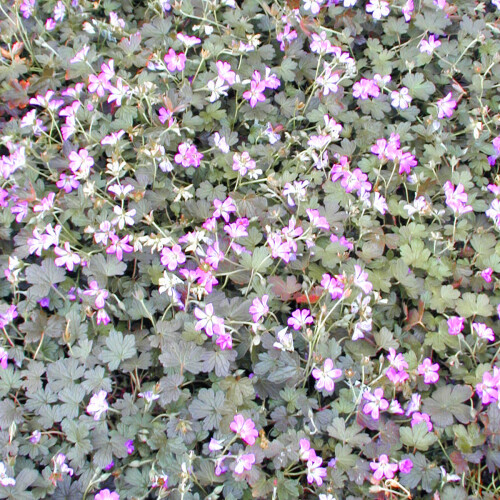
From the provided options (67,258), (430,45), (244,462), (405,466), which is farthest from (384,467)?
(430,45)

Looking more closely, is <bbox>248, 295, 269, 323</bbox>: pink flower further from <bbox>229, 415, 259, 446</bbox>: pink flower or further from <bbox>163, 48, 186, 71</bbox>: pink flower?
<bbox>163, 48, 186, 71</bbox>: pink flower

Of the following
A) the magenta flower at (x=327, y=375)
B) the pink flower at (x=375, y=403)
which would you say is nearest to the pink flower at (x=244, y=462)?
the magenta flower at (x=327, y=375)

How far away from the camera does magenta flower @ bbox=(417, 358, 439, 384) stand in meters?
2.19

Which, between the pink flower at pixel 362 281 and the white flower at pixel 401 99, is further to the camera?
the white flower at pixel 401 99

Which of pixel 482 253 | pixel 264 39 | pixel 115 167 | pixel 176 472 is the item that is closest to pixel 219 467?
pixel 176 472

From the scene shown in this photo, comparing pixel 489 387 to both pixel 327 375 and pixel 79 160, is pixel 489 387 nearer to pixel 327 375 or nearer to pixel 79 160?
pixel 327 375

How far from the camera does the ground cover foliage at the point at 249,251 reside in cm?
203

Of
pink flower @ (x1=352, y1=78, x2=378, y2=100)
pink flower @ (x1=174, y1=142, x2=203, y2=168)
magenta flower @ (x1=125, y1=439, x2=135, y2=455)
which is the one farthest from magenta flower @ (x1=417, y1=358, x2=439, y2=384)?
pink flower @ (x1=352, y1=78, x2=378, y2=100)

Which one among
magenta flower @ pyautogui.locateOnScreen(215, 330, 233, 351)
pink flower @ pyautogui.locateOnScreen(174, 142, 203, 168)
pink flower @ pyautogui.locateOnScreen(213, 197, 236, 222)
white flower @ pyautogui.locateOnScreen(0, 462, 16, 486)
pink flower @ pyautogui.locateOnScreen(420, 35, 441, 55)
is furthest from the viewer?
pink flower @ pyautogui.locateOnScreen(420, 35, 441, 55)

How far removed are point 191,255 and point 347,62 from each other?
1.39m

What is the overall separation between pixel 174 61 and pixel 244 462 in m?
1.94

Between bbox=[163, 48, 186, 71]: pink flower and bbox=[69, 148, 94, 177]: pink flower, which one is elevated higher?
bbox=[163, 48, 186, 71]: pink flower

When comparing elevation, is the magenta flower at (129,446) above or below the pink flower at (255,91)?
below

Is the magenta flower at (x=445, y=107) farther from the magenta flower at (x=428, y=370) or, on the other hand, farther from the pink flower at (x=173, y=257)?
the pink flower at (x=173, y=257)
